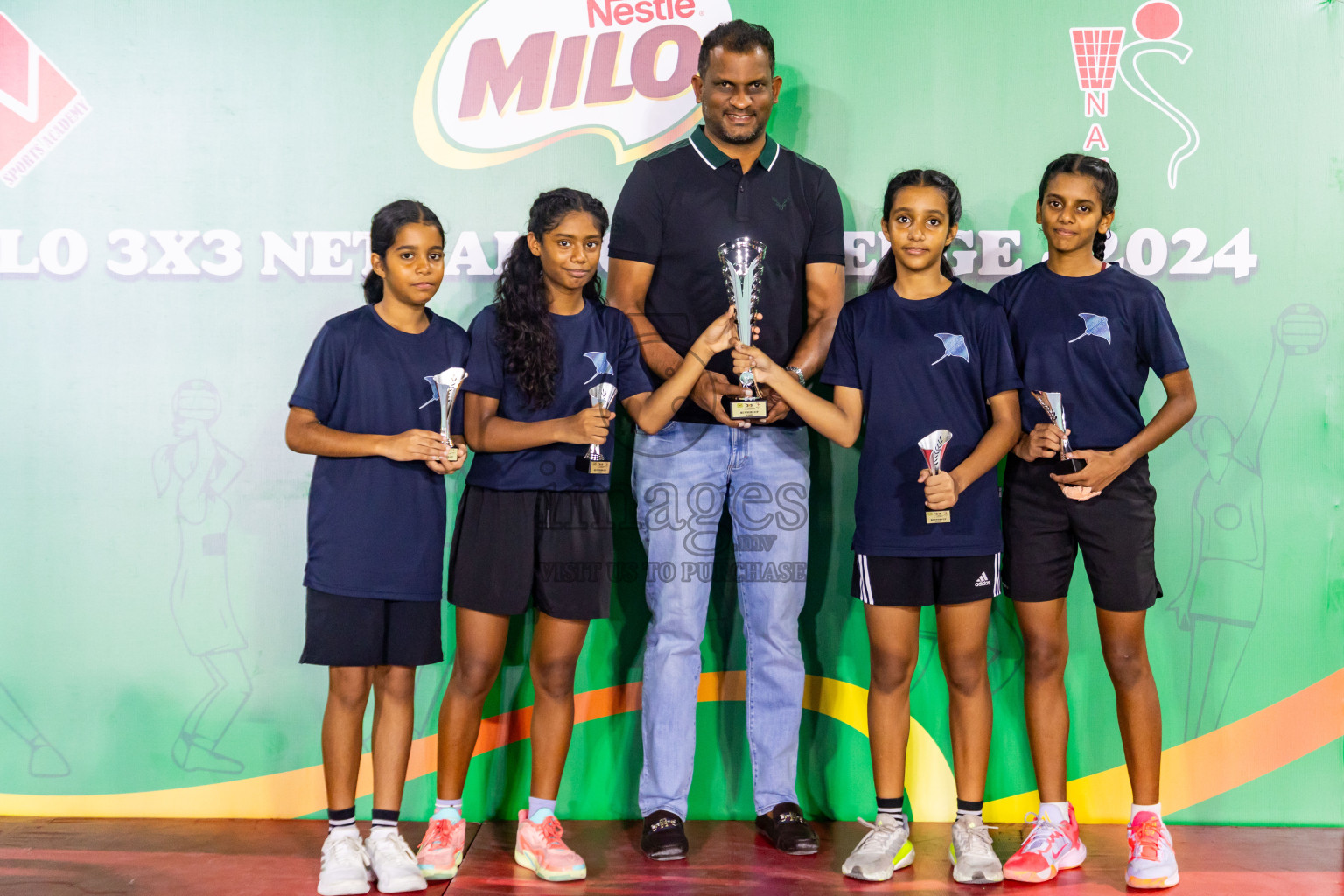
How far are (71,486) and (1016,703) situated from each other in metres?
2.98

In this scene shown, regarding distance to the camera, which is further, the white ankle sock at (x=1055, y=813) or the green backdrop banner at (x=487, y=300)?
the green backdrop banner at (x=487, y=300)

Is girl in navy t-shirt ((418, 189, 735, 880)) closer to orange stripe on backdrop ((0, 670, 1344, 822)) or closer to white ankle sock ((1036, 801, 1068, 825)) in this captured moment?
orange stripe on backdrop ((0, 670, 1344, 822))

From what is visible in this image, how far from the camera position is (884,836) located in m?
2.71

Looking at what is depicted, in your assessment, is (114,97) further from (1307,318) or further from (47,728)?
(1307,318)

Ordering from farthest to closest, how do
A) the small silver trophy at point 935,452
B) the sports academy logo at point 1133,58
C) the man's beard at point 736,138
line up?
the sports academy logo at point 1133,58 < the man's beard at point 736,138 < the small silver trophy at point 935,452

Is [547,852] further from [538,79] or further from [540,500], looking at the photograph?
[538,79]

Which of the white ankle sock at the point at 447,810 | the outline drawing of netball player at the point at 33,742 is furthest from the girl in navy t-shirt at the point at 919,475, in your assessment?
Result: the outline drawing of netball player at the point at 33,742

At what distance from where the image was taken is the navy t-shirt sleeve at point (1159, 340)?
8.95 feet

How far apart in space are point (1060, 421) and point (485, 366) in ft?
4.83

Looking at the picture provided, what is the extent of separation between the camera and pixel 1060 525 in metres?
2.73

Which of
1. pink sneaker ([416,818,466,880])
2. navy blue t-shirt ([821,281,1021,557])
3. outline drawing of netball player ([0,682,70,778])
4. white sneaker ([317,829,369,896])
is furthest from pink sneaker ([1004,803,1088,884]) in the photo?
outline drawing of netball player ([0,682,70,778])

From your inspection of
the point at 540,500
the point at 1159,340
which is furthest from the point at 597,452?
the point at 1159,340

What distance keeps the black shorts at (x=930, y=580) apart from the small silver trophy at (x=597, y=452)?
743 mm

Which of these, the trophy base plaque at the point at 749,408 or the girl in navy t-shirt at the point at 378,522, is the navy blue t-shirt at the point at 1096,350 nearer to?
the trophy base plaque at the point at 749,408
